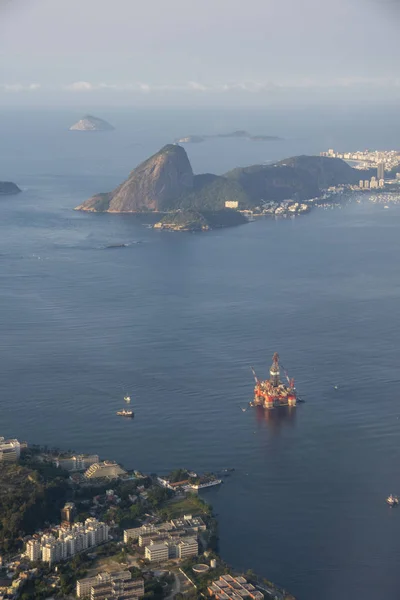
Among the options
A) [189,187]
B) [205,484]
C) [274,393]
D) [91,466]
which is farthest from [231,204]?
[205,484]

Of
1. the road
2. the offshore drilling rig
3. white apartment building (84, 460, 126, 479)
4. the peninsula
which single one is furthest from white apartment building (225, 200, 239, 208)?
the road

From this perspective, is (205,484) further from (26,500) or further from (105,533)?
(26,500)

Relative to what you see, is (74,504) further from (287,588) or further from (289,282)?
(289,282)

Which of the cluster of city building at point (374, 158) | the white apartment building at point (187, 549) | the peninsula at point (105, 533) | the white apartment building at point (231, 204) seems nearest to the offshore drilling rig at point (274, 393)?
the peninsula at point (105, 533)

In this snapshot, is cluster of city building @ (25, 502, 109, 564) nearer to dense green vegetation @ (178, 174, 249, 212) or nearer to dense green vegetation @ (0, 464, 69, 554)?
dense green vegetation @ (0, 464, 69, 554)

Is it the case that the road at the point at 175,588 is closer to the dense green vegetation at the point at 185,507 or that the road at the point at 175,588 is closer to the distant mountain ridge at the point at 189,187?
the dense green vegetation at the point at 185,507

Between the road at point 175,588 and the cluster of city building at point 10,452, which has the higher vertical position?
the cluster of city building at point 10,452

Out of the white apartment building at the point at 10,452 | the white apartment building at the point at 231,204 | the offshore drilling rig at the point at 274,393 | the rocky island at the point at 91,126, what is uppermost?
the rocky island at the point at 91,126
